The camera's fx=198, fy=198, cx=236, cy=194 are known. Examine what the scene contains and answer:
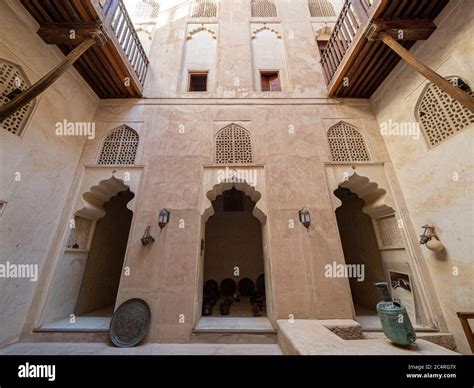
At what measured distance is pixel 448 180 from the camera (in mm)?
3119

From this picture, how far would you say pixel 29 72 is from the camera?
3207 mm

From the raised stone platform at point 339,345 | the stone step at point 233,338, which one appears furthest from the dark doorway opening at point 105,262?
the raised stone platform at point 339,345

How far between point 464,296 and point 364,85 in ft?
14.4

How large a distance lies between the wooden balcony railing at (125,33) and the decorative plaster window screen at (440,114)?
590cm

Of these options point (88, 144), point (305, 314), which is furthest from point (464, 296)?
point (88, 144)

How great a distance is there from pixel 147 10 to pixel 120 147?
5.52 metres

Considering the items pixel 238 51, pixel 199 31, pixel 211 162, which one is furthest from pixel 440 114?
pixel 199 31

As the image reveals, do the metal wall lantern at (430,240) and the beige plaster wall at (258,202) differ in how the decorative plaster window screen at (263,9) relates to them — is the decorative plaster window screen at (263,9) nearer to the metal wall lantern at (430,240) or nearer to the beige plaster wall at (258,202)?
the beige plaster wall at (258,202)

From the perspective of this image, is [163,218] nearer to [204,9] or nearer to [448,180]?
[448,180]

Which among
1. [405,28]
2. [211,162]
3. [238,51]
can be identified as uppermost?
[238,51]

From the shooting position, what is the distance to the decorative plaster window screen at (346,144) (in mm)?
4332

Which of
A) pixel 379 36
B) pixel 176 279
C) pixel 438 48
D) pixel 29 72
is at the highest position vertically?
pixel 379 36

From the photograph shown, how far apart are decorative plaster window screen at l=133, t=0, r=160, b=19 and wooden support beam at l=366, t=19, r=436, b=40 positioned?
665cm
